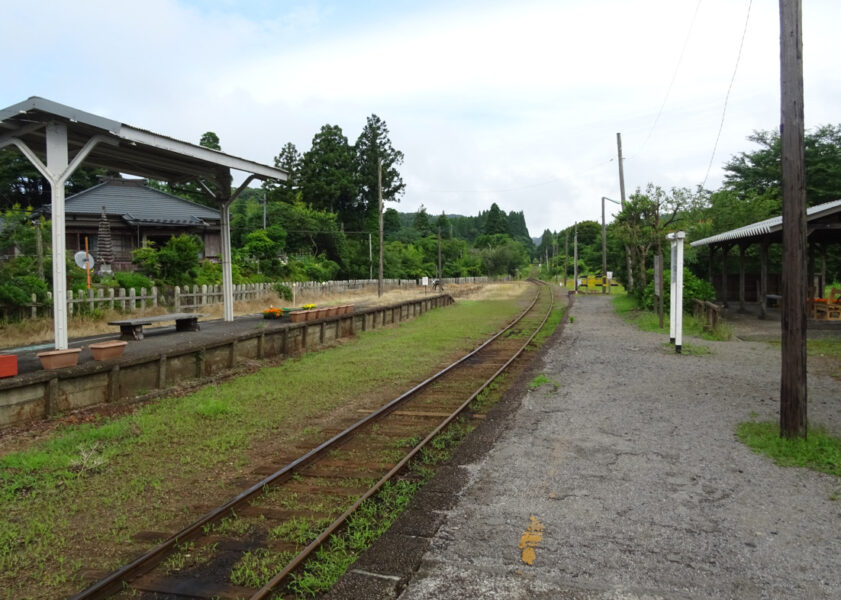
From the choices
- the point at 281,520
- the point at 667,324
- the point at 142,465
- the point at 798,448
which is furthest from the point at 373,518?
the point at 667,324

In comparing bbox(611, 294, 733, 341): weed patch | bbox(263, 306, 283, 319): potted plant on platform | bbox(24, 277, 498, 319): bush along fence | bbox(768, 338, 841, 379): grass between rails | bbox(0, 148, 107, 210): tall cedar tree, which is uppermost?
bbox(0, 148, 107, 210): tall cedar tree

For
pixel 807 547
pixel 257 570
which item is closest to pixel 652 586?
pixel 807 547

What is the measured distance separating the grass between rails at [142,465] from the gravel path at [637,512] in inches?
90.2

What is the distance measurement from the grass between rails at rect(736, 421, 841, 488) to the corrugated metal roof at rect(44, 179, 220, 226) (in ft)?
89.2

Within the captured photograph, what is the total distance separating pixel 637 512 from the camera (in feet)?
15.2

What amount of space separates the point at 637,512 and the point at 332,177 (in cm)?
5411


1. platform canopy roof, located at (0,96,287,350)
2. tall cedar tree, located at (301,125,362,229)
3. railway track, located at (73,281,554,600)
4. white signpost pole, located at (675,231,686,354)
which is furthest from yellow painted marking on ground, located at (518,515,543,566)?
tall cedar tree, located at (301,125,362,229)

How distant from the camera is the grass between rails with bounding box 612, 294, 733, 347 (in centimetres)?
1535

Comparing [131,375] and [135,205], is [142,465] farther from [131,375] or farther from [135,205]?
[135,205]

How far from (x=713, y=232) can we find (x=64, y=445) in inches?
1273

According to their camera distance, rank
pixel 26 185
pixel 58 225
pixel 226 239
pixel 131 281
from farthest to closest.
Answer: pixel 26 185
pixel 131 281
pixel 226 239
pixel 58 225

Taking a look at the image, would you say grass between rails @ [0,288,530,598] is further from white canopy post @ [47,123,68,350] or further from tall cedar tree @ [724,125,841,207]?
tall cedar tree @ [724,125,841,207]

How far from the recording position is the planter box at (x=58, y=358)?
8109mm

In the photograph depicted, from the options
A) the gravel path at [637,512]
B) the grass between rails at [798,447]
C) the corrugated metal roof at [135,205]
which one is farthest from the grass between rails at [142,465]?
the corrugated metal roof at [135,205]
